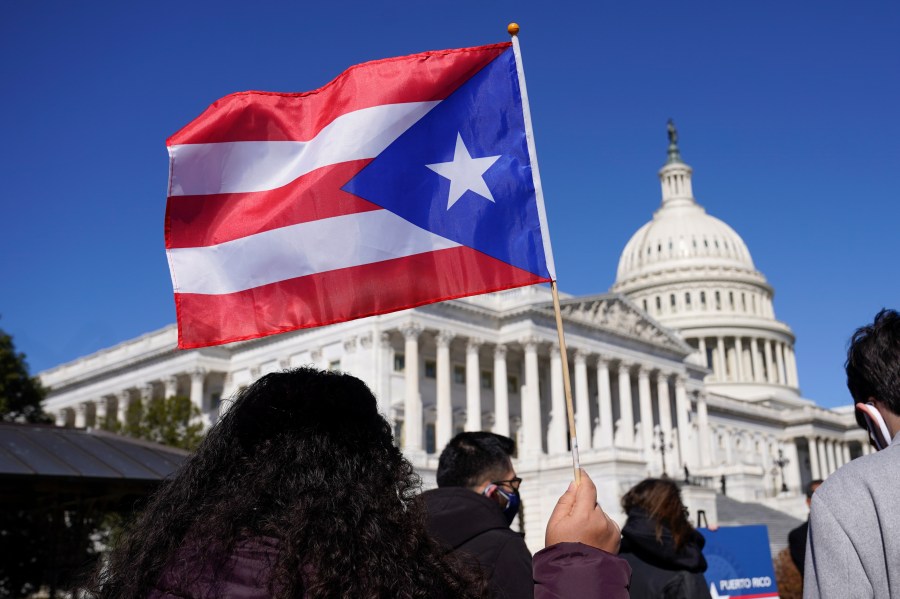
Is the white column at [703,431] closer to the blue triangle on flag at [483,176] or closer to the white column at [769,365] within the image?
the white column at [769,365]

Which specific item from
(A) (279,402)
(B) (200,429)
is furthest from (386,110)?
(B) (200,429)

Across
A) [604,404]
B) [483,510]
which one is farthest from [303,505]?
[604,404]

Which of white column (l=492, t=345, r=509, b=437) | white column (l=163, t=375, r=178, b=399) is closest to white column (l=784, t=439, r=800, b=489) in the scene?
white column (l=492, t=345, r=509, b=437)

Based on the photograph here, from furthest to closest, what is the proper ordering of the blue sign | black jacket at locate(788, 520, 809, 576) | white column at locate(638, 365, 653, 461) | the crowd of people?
1. white column at locate(638, 365, 653, 461)
2. black jacket at locate(788, 520, 809, 576)
3. the blue sign
4. the crowd of people

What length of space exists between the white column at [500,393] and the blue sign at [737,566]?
50564mm

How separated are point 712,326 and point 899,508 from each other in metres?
114

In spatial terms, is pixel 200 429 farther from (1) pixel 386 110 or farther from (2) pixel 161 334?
(1) pixel 386 110

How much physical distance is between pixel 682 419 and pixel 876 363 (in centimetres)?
7327

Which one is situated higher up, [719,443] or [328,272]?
[719,443]

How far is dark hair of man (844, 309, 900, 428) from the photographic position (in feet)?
13.3

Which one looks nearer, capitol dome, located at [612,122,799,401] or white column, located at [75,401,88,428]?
white column, located at [75,401,88,428]

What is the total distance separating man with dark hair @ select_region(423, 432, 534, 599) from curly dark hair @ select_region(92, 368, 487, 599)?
0.86 metres

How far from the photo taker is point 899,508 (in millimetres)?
3516

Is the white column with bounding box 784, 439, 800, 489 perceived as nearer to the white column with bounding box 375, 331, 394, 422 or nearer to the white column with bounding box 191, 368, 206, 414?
the white column with bounding box 375, 331, 394, 422
